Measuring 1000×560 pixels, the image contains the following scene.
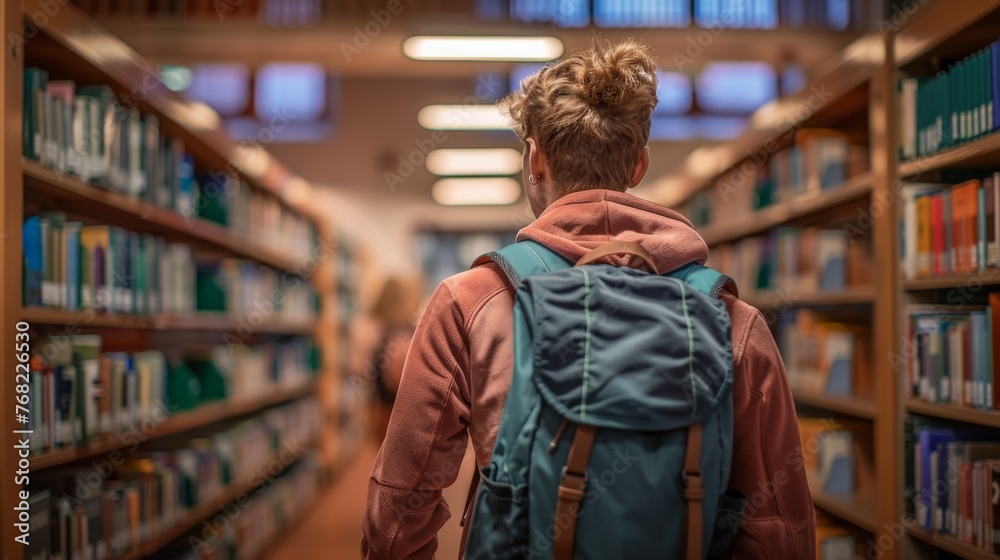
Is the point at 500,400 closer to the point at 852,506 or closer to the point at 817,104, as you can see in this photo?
the point at 852,506

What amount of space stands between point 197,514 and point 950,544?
2.85m

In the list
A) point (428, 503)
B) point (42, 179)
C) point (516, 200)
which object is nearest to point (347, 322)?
point (516, 200)

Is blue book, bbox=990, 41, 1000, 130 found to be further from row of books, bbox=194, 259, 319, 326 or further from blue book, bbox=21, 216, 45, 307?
row of books, bbox=194, 259, 319, 326

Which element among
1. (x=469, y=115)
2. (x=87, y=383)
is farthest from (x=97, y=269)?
(x=469, y=115)

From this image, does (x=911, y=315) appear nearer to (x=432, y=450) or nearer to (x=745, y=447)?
(x=745, y=447)

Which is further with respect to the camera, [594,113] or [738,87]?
A: [738,87]

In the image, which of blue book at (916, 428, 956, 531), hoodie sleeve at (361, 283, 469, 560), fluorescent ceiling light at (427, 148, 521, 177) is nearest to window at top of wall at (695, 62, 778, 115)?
fluorescent ceiling light at (427, 148, 521, 177)

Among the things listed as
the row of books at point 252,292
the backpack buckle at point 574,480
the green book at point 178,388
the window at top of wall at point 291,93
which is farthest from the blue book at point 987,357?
the window at top of wall at point 291,93

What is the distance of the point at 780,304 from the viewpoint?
4.51 m

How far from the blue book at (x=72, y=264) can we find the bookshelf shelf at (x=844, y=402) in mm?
2619

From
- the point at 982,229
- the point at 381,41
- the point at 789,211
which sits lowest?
the point at 982,229

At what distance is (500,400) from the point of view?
126 cm

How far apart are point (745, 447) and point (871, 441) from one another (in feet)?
8.67

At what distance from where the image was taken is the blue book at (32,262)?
2.23m
